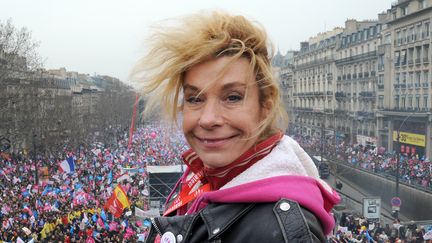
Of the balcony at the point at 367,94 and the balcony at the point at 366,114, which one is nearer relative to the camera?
the balcony at the point at 367,94

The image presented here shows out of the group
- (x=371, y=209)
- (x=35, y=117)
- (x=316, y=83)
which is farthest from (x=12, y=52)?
(x=316, y=83)

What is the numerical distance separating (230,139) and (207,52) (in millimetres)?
364

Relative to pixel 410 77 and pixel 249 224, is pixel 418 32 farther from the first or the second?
pixel 249 224

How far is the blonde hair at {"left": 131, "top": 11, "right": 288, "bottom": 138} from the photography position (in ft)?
6.23

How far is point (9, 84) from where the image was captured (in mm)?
33469

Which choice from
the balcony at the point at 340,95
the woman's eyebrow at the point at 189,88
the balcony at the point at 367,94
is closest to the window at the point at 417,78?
the balcony at the point at 367,94

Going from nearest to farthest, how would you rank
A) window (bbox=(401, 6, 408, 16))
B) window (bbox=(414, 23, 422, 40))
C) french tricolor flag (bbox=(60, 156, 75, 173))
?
1. french tricolor flag (bbox=(60, 156, 75, 173))
2. window (bbox=(414, 23, 422, 40))
3. window (bbox=(401, 6, 408, 16))

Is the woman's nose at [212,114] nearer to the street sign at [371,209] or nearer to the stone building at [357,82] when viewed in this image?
the street sign at [371,209]

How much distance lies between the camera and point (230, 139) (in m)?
1.92

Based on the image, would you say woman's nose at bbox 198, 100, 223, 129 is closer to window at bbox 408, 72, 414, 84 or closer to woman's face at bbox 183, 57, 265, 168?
woman's face at bbox 183, 57, 265, 168

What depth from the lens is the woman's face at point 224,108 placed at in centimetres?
188

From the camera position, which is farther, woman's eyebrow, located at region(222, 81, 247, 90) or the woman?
woman's eyebrow, located at region(222, 81, 247, 90)

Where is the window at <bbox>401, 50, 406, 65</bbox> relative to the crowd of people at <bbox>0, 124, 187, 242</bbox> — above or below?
above

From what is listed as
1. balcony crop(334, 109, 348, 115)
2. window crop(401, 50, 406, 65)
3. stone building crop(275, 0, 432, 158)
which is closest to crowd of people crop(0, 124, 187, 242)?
stone building crop(275, 0, 432, 158)
